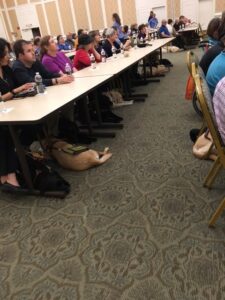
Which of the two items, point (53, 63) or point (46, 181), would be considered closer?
point (46, 181)

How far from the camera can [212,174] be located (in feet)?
6.85

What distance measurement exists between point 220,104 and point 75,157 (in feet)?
4.91

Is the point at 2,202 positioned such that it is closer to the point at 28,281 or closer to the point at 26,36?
the point at 28,281

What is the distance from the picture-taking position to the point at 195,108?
3.54 meters

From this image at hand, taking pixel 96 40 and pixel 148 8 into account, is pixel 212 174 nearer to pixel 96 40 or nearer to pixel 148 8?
pixel 96 40

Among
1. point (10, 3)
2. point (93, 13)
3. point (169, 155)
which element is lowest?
point (169, 155)

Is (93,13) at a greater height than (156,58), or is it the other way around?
(93,13)

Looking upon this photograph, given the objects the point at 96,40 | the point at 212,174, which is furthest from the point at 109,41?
the point at 212,174

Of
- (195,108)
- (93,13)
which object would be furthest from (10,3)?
(195,108)

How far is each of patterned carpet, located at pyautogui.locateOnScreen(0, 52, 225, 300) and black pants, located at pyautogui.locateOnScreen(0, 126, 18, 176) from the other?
0.81 feet

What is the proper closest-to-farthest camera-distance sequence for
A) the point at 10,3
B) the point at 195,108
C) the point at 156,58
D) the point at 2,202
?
the point at 2,202 → the point at 195,108 → the point at 156,58 → the point at 10,3

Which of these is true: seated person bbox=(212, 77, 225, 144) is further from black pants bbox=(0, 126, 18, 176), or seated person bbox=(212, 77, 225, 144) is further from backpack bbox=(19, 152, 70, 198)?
black pants bbox=(0, 126, 18, 176)

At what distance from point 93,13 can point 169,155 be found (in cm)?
1414

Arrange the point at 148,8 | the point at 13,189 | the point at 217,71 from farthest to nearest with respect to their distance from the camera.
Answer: the point at 148,8
the point at 13,189
the point at 217,71
